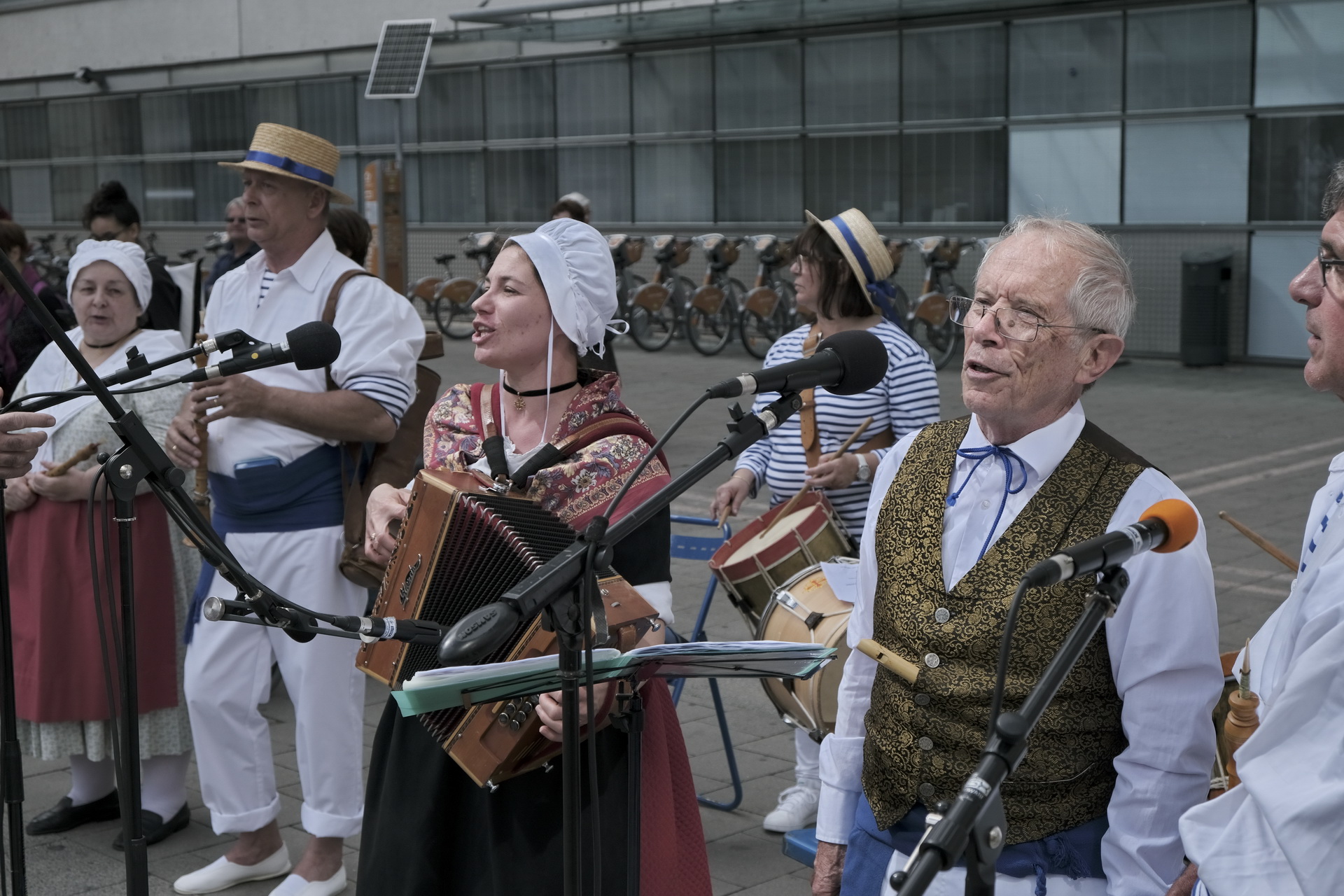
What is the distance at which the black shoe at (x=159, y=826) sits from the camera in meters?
5.05

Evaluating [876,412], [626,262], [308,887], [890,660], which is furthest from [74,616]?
[626,262]

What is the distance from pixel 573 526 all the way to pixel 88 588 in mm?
2760

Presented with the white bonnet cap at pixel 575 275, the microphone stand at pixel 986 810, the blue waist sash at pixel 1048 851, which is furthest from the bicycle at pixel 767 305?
the microphone stand at pixel 986 810

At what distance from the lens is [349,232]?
6.60 m

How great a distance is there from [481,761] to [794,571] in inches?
70.6

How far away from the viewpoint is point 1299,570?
224cm

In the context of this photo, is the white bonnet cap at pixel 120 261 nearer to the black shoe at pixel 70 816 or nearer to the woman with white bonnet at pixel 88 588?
the woman with white bonnet at pixel 88 588

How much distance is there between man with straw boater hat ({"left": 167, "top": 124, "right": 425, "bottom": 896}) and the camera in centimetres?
447

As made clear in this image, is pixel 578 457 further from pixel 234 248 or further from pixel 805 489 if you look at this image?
pixel 234 248

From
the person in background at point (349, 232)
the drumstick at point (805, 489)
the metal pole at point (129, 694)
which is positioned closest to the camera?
the metal pole at point (129, 694)

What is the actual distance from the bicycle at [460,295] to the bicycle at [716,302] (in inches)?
Answer: 127

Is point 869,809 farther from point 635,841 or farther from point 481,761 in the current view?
point 481,761

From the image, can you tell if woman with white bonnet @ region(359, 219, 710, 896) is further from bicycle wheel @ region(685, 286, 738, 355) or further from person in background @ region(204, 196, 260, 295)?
bicycle wheel @ region(685, 286, 738, 355)

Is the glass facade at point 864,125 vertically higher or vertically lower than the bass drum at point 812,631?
higher
